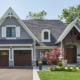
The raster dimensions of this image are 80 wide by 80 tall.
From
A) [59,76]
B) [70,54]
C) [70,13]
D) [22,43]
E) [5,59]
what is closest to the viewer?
[59,76]

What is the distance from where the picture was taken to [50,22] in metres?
40.6

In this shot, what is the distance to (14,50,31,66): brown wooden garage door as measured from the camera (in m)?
33.6

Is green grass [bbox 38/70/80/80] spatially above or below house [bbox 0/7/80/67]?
below

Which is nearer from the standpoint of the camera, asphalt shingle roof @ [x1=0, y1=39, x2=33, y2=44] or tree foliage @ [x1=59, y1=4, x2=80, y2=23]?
asphalt shingle roof @ [x1=0, y1=39, x2=33, y2=44]

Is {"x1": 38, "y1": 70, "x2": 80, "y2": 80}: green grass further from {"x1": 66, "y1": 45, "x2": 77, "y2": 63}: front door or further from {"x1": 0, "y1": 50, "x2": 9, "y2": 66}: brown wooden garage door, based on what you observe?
{"x1": 66, "y1": 45, "x2": 77, "y2": 63}: front door

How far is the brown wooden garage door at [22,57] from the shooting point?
110 ft

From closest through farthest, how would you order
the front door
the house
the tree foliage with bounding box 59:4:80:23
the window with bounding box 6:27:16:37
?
the house, the window with bounding box 6:27:16:37, the front door, the tree foliage with bounding box 59:4:80:23

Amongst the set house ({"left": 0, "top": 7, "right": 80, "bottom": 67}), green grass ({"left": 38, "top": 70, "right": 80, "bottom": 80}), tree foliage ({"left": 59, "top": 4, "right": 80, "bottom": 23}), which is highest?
tree foliage ({"left": 59, "top": 4, "right": 80, "bottom": 23})

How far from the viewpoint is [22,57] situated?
33781 millimetres

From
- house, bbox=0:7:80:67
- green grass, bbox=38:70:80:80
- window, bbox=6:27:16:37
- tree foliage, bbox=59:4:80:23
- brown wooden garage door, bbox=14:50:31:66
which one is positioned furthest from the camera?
tree foliage, bbox=59:4:80:23

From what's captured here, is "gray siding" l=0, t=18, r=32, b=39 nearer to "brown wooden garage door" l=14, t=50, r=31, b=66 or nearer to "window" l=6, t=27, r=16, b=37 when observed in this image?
"window" l=6, t=27, r=16, b=37

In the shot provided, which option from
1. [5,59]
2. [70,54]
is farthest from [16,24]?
[70,54]

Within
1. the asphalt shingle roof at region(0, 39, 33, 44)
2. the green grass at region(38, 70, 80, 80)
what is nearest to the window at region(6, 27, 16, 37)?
the asphalt shingle roof at region(0, 39, 33, 44)

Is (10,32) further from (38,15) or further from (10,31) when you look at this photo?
(38,15)
